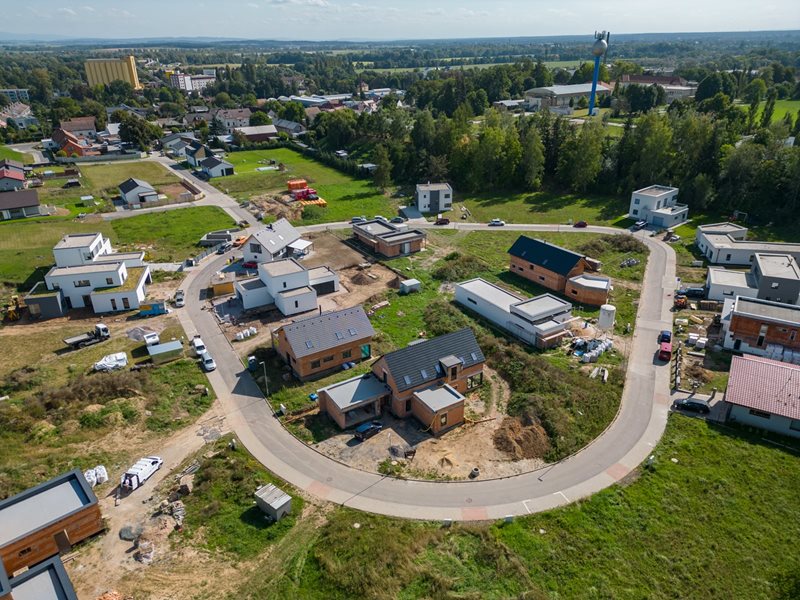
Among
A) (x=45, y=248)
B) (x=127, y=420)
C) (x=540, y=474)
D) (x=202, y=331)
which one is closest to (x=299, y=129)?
(x=45, y=248)

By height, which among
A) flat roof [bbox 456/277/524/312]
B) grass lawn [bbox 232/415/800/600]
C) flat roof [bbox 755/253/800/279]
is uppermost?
flat roof [bbox 755/253/800/279]

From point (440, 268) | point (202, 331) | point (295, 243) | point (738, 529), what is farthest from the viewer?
point (295, 243)

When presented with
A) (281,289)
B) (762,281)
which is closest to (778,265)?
(762,281)

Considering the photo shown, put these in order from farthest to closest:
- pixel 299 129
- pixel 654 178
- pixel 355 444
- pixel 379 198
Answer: pixel 299 129
pixel 379 198
pixel 654 178
pixel 355 444

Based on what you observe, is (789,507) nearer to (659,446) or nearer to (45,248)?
(659,446)

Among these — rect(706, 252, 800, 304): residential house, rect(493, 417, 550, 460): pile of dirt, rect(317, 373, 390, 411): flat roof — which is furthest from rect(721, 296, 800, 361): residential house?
rect(317, 373, 390, 411): flat roof

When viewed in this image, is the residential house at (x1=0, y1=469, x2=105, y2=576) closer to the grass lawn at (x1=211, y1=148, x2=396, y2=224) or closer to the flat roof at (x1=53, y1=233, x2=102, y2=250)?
the flat roof at (x1=53, y1=233, x2=102, y2=250)

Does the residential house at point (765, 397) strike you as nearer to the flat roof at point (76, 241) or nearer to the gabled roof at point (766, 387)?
the gabled roof at point (766, 387)
